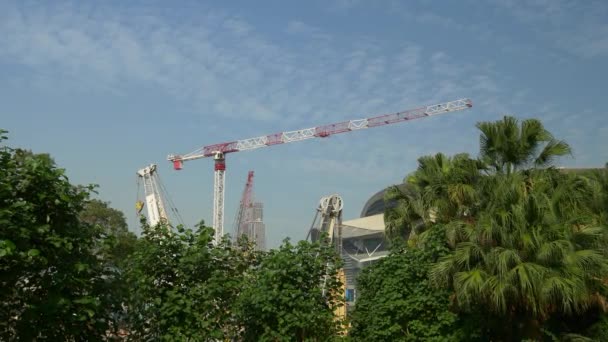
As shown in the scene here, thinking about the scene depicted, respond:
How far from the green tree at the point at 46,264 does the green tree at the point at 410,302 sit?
7.72 meters

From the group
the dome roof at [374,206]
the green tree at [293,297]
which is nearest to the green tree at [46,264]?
the green tree at [293,297]

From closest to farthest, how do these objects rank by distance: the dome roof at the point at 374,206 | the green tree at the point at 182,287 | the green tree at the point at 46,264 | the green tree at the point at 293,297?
the green tree at the point at 46,264
the green tree at the point at 182,287
the green tree at the point at 293,297
the dome roof at the point at 374,206

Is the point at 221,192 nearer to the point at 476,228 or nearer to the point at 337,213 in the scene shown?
the point at 337,213

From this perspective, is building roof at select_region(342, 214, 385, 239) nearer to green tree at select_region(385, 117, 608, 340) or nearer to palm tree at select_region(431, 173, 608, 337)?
green tree at select_region(385, 117, 608, 340)

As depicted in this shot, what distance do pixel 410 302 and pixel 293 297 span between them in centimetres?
381

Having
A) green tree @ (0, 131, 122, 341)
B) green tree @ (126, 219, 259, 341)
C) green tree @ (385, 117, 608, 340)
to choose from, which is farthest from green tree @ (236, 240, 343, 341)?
green tree @ (0, 131, 122, 341)

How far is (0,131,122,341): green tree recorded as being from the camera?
375 inches

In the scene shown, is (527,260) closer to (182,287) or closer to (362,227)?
(182,287)

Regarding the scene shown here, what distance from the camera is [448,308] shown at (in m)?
16.2

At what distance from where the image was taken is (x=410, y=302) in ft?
52.9

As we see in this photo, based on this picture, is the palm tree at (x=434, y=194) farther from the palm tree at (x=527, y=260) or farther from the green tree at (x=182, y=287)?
the green tree at (x=182, y=287)

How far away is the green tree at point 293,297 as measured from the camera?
13.4m

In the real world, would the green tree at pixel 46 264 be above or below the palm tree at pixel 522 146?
below

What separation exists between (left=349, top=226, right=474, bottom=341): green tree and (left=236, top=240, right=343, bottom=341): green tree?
7.41 ft
